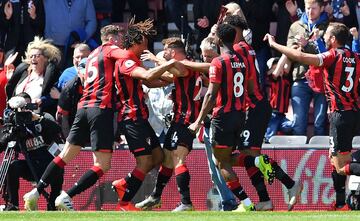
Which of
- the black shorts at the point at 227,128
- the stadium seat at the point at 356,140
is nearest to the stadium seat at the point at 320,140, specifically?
the stadium seat at the point at 356,140

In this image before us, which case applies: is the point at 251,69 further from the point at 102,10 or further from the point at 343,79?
the point at 102,10

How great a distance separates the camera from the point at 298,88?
20.0m

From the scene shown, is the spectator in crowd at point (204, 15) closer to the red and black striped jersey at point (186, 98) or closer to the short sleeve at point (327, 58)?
the red and black striped jersey at point (186, 98)

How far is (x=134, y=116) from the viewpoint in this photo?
16812 mm

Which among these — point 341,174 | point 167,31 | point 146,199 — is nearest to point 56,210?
point 146,199

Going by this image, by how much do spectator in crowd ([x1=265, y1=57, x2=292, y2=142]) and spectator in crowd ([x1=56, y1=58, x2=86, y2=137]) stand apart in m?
2.81

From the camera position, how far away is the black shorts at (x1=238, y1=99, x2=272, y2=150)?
17047mm

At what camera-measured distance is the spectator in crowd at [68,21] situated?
70.0 ft

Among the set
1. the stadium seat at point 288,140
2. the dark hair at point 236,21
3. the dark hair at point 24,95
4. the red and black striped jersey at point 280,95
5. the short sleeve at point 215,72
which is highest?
the dark hair at point 236,21

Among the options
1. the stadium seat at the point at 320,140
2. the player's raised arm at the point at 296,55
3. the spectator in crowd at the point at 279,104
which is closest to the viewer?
the player's raised arm at the point at 296,55

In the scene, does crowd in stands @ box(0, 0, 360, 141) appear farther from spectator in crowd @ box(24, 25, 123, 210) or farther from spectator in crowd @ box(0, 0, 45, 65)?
spectator in crowd @ box(24, 25, 123, 210)

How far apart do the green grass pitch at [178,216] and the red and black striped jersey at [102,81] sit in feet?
4.65

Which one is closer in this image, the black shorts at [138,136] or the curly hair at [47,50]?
the black shorts at [138,136]

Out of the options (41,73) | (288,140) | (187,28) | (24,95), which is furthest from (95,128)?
(187,28)
